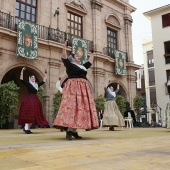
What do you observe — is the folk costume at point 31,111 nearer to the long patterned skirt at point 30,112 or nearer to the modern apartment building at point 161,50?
the long patterned skirt at point 30,112

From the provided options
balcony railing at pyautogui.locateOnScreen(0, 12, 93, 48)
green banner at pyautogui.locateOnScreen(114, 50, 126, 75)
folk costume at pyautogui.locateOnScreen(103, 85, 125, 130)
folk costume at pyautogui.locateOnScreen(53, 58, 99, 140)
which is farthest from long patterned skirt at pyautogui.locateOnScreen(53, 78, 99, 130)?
green banner at pyautogui.locateOnScreen(114, 50, 126, 75)

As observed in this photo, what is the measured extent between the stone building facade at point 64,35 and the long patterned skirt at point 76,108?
276 inches

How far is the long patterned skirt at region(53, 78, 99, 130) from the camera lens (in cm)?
385

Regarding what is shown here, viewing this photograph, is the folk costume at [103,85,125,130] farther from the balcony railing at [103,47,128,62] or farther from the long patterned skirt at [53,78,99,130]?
the balcony railing at [103,47,128,62]

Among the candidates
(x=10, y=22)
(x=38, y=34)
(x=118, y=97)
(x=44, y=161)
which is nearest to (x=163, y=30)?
(x=118, y=97)

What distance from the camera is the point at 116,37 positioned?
1714cm

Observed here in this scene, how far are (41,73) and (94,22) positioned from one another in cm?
569

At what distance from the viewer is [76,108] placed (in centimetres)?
396

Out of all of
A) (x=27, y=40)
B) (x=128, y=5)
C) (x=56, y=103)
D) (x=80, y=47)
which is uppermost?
(x=128, y=5)

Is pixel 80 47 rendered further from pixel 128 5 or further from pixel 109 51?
pixel 128 5

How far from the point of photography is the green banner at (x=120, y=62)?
1575cm

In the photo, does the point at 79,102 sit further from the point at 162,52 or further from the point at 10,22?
the point at 162,52

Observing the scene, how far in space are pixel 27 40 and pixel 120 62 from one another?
724 cm

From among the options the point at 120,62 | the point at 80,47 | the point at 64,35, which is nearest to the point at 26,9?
the point at 64,35
